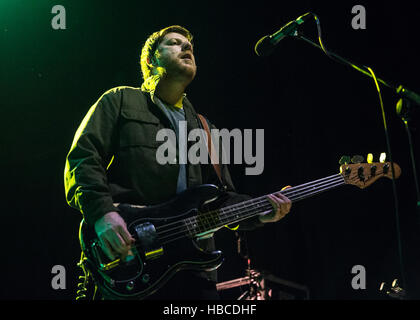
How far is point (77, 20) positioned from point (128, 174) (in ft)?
8.12

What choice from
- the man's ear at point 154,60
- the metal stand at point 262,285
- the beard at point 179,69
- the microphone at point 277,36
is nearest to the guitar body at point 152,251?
the beard at point 179,69

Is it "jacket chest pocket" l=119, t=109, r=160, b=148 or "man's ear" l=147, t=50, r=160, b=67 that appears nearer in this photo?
"jacket chest pocket" l=119, t=109, r=160, b=148

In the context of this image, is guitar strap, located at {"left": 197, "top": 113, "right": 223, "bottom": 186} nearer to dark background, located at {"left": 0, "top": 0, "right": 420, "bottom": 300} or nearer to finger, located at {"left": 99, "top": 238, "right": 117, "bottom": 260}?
finger, located at {"left": 99, "top": 238, "right": 117, "bottom": 260}

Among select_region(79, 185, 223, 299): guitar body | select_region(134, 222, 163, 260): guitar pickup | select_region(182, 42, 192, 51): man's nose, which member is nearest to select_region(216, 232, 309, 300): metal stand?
select_region(79, 185, 223, 299): guitar body

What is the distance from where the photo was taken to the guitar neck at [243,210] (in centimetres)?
192

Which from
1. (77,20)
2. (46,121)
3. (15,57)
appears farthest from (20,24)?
(46,121)

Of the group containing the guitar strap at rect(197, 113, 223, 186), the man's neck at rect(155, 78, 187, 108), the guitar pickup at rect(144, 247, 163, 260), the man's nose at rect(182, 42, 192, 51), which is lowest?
the guitar pickup at rect(144, 247, 163, 260)

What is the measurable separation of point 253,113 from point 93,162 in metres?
2.95

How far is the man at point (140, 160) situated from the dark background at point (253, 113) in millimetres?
1406

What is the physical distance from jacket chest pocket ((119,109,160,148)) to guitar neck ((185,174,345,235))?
22.7 inches

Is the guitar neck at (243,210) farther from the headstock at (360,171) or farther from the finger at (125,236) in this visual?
the finger at (125,236)

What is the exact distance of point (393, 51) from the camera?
11.4 feet

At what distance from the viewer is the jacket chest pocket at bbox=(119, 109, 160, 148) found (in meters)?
2.03
